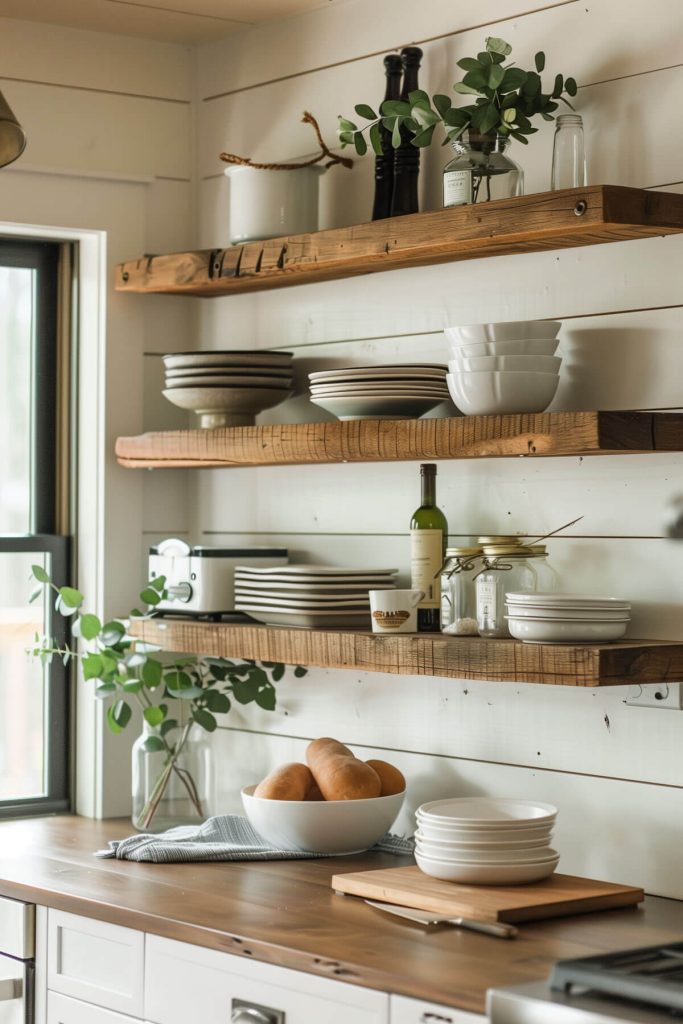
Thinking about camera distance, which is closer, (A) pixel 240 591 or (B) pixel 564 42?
(B) pixel 564 42

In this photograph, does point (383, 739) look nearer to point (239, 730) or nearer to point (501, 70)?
point (239, 730)

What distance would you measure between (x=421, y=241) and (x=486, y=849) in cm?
104

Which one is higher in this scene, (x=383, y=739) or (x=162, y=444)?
(x=162, y=444)

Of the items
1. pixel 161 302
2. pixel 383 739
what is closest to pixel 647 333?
pixel 383 739

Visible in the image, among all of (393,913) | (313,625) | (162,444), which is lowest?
(393,913)

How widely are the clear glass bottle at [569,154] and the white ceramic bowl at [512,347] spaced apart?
27 cm

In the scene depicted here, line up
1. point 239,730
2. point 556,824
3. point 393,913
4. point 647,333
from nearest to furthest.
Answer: point 393,913 < point 647,333 < point 556,824 < point 239,730

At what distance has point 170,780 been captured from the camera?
310 centimetres

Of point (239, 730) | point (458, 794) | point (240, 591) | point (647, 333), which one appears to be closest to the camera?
point (647, 333)

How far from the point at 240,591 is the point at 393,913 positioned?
0.89 meters

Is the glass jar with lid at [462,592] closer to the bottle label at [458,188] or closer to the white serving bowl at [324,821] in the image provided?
the white serving bowl at [324,821]

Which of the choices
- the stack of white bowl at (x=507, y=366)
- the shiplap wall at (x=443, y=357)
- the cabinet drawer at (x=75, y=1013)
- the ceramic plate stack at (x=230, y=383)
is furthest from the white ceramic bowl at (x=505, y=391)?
the cabinet drawer at (x=75, y=1013)

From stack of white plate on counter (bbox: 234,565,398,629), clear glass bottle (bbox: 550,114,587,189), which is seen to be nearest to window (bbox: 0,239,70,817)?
stack of white plate on counter (bbox: 234,565,398,629)

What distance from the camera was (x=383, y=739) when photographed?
116 inches
